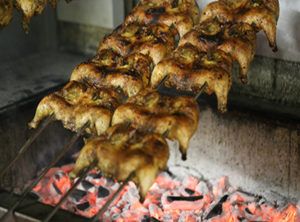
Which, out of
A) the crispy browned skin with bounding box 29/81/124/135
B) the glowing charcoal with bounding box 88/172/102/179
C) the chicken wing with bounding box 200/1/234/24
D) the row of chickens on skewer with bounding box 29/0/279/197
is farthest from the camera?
the glowing charcoal with bounding box 88/172/102/179

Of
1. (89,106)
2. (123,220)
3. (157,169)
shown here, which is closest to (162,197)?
(123,220)

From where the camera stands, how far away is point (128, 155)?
2.70 metres

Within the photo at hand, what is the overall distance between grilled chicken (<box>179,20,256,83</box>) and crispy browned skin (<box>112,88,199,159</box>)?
2.14 ft

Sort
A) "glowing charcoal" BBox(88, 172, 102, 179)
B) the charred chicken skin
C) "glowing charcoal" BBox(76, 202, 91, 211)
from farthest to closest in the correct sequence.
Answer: "glowing charcoal" BBox(88, 172, 102, 179) < "glowing charcoal" BBox(76, 202, 91, 211) < the charred chicken skin

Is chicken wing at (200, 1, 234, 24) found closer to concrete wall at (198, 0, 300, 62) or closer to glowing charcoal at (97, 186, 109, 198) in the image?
concrete wall at (198, 0, 300, 62)

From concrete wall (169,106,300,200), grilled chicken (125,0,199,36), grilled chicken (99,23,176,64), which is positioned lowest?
concrete wall (169,106,300,200)

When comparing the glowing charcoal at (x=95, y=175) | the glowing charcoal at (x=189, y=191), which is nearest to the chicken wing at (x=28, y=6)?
the glowing charcoal at (x=95, y=175)

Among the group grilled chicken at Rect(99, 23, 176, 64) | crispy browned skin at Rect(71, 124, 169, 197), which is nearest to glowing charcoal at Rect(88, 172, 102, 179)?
grilled chicken at Rect(99, 23, 176, 64)

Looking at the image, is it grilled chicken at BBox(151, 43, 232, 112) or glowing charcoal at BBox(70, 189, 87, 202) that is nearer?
grilled chicken at BBox(151, 43, 232, 112)

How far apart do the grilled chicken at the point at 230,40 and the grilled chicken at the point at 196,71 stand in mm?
91

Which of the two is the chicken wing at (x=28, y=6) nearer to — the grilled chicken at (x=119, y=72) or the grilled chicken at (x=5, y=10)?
the grilled chicken at (x=5, y=10)

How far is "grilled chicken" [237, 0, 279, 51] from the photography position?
371 centimetres

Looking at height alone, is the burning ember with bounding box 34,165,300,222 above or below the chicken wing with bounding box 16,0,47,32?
below

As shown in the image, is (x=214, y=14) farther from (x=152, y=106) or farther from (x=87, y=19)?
(x=87, y=19)
